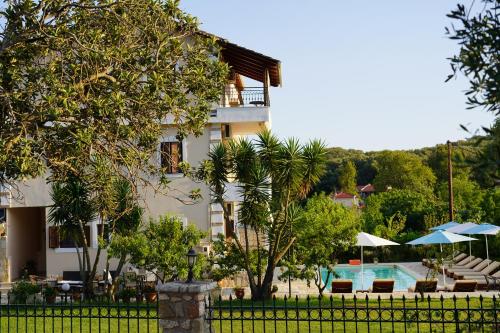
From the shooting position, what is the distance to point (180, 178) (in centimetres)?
2680

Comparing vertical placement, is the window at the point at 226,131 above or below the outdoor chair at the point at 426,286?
above

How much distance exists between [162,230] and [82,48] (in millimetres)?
9549

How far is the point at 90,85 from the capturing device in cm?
1171

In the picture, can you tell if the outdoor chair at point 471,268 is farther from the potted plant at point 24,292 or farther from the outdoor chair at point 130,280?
the potted plant at point 24,292

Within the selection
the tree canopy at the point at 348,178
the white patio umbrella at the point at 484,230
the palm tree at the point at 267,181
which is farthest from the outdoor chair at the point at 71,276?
the tree canopy at the point at 348,178

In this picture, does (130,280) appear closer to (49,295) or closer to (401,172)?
(49,295)

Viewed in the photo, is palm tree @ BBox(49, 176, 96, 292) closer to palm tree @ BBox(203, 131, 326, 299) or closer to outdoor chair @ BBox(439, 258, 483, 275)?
palm tree @ BBox(203, 131, 326, 299)

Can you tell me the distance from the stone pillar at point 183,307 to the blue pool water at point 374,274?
18896mm

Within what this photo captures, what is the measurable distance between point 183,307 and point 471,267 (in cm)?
2168

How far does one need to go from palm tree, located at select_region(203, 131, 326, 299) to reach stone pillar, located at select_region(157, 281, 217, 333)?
353 inches

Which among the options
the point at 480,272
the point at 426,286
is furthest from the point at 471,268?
the point at 426,286

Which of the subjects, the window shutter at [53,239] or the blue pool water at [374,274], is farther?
the blue pool water at [374,274]

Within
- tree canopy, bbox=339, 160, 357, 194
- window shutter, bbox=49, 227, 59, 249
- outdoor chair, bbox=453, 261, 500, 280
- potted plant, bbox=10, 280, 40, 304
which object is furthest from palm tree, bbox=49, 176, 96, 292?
tree canopy, bbox=339, 160, 357, 194

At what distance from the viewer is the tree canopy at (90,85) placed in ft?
37.4
